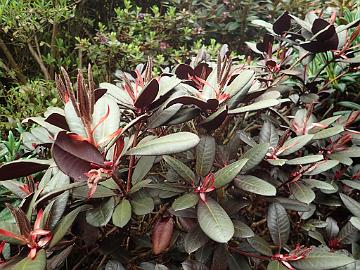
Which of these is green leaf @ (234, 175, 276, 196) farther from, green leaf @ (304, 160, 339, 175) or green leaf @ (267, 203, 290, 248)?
green leaf @ (304, 160, 339, 175)

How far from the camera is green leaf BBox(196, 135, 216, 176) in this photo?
952 mm

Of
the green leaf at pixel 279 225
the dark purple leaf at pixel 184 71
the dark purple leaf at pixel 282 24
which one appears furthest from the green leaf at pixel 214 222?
the dark purple leaf at pixel 282 24

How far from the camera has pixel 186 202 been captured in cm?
86

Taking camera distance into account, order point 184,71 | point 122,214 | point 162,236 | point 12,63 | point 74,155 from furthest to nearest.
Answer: point 12,63 < point 184,71 < point 162,236 < point 122,214 < point 74,155

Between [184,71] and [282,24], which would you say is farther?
[282,24]

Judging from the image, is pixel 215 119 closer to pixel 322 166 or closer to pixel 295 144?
pixel 295 144

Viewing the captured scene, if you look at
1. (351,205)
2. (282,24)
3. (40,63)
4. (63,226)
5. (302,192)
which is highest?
(282,24)

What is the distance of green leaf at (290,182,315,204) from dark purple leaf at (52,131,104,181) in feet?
1.85

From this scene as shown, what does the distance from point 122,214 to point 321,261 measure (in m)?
0.50

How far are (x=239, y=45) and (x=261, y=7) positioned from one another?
420mm

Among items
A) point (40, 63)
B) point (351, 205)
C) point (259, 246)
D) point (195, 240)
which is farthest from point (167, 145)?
point (40, 63)

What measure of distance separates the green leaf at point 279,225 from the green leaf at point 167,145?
38 centimetres

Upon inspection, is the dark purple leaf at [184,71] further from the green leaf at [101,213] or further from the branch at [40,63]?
the branch at [40,63]

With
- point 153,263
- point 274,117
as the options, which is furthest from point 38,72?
point 153,263
